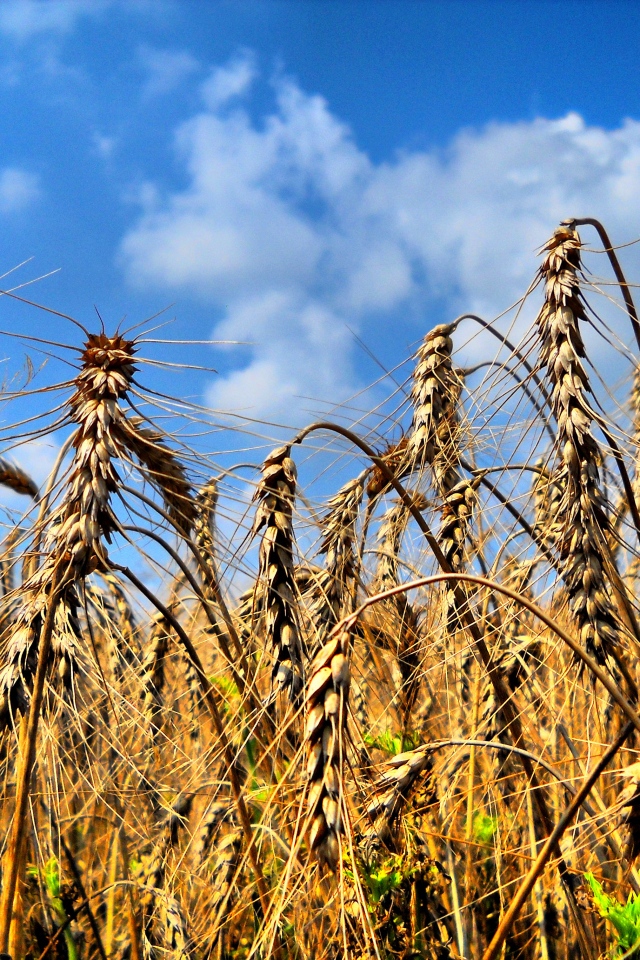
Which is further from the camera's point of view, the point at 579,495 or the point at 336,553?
the point at 336,553

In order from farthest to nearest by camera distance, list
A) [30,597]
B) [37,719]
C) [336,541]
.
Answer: [336,541]
[30,597]
[37,719]

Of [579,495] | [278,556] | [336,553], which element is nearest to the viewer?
[278,556]

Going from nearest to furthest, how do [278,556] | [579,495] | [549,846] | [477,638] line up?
[549,846], [278,556], [579,495], [477,638]

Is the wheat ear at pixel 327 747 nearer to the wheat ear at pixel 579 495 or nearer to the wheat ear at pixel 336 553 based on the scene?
the wheat ear at pixel 336 553

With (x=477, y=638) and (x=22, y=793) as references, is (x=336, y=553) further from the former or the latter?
(x=22, y=793)

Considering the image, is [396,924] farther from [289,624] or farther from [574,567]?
[574,567]

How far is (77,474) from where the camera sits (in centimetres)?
188

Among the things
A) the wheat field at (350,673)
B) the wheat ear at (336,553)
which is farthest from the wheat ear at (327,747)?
the wheat ear at (336,553)

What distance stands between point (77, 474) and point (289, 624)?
68cm

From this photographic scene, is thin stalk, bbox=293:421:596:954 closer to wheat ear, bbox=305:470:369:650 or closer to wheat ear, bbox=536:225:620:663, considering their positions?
wheat ear, bbox=305:470:369:650

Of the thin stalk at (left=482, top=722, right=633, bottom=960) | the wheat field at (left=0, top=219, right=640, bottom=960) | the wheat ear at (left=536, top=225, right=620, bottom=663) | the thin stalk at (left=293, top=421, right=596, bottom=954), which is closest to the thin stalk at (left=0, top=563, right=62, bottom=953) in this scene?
the wheat field at (left=0, top=219, right=640, bottom=960)

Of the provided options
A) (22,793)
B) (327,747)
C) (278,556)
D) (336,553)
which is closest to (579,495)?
(336,553)

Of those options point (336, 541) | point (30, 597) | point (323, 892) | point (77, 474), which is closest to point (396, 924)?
point (323, 892)

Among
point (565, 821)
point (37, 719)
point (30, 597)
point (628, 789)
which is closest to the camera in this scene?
point (565, 821)
